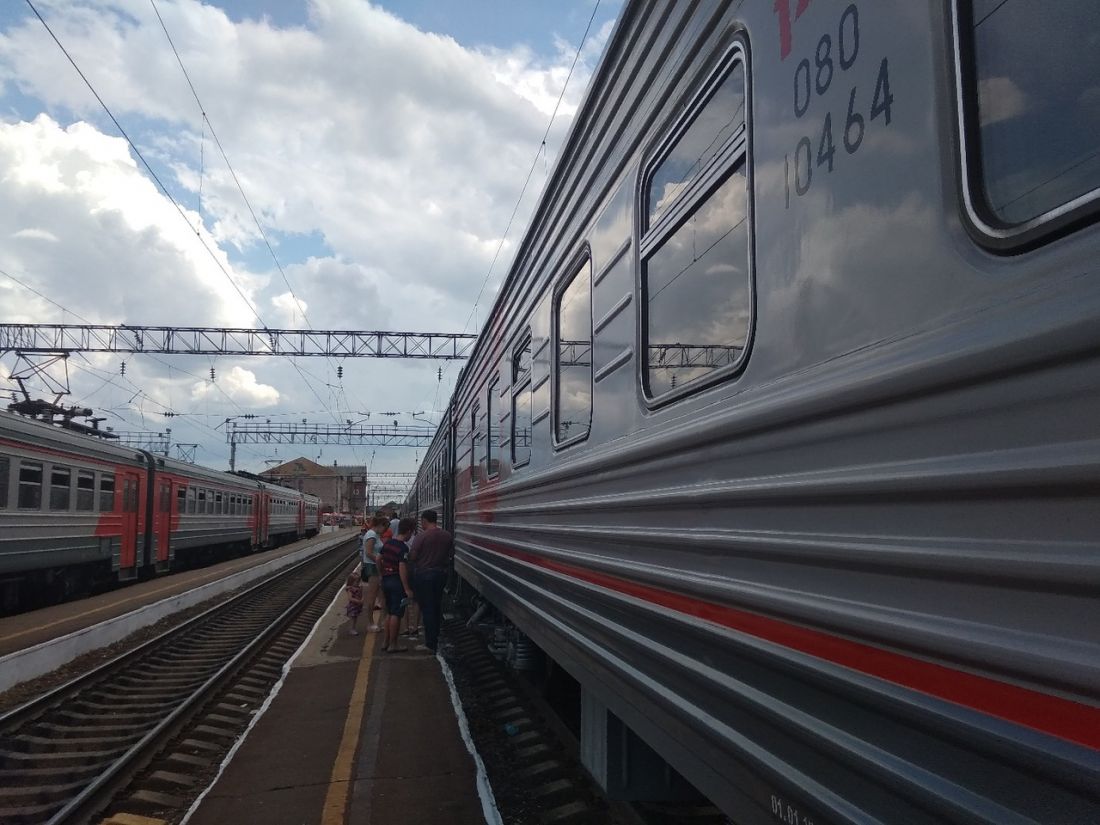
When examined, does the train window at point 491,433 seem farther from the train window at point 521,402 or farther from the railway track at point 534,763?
the railway track at point 534,763

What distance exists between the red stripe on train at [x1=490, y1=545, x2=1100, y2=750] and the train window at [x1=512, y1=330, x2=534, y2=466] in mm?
3072

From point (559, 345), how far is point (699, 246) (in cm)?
197

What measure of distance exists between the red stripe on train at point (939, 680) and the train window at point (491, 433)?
A: 177 inches

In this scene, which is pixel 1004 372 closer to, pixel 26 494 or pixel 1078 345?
pixel 1078 345

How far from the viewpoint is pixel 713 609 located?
7.99ft

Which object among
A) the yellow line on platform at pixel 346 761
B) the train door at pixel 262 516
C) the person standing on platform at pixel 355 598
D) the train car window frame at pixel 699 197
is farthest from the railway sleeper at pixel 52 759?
the train door at pixel 262 516

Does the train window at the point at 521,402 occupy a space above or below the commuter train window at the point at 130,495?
above

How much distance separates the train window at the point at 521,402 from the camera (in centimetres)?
547

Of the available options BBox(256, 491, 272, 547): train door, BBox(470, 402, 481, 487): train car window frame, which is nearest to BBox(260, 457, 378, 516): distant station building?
BBox(256, 491, 272, 547): train door

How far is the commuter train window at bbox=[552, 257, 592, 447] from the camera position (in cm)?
395

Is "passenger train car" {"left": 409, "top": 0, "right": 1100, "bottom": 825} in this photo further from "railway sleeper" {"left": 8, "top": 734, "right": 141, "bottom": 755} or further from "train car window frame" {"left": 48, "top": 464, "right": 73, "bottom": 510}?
"train car window frame" {"left": 48, "top": 464, "right": 73, "bottom": 510}

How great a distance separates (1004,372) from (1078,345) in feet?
0.46

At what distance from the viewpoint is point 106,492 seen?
15.5 meters

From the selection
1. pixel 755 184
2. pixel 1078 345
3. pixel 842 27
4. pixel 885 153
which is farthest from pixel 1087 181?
pixel 755 184
